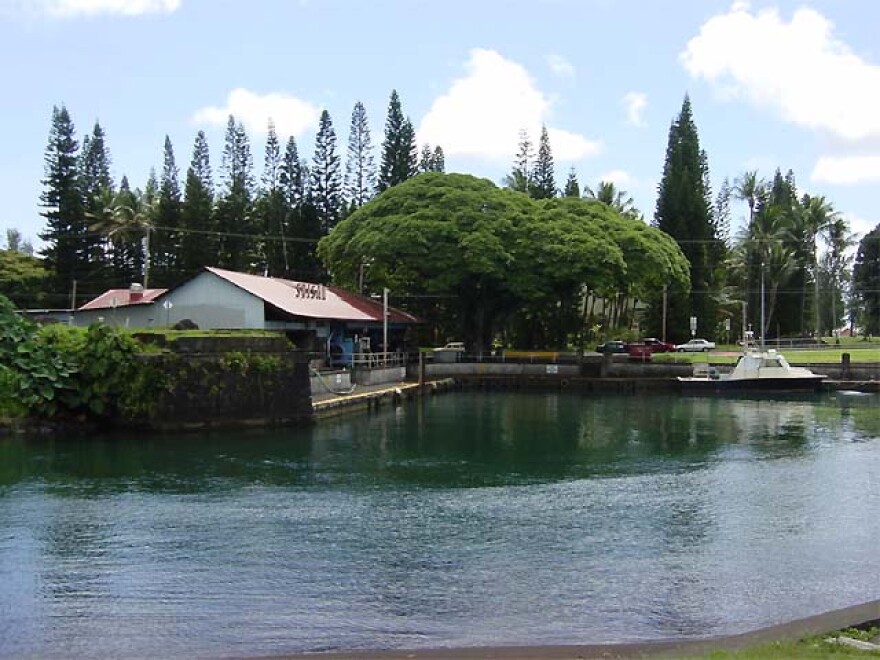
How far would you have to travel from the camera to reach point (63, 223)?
5616 centimetres

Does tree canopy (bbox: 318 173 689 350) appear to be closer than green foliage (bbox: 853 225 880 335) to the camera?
Yes

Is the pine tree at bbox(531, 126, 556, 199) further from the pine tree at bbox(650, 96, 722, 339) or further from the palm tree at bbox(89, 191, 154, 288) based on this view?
the palm tree at bbox(89, 191, 154, 288)

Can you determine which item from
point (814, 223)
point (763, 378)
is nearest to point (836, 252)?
point (814, 223)

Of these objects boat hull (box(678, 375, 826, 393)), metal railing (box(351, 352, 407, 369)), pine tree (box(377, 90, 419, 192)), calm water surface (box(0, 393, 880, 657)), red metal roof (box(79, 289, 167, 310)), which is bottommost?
calm water surface (box(0, 393, 880, 657))

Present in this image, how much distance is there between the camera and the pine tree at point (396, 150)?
58906mm

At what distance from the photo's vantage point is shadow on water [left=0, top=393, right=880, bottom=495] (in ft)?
64.7

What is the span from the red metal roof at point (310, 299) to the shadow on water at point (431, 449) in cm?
579

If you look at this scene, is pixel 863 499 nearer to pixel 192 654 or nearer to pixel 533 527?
pixel 533 527

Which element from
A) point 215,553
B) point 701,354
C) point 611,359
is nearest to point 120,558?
point 215,553

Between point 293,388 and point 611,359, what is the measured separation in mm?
21601

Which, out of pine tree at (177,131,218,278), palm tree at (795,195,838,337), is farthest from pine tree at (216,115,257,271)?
palm tree at (795,195,838,337)

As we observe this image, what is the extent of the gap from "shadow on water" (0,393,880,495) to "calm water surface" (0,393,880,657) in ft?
0.43

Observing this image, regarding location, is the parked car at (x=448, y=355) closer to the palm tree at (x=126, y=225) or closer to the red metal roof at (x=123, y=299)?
the red metal roof at (x=123, y=299)

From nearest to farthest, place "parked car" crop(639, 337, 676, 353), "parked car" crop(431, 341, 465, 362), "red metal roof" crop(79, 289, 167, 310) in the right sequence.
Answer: "red metal roof" crop(79, 289, 167, 310) < "parked car" crop(431, 341, 465, 362) < "parked car" crop(639, 337, 676, 353)
